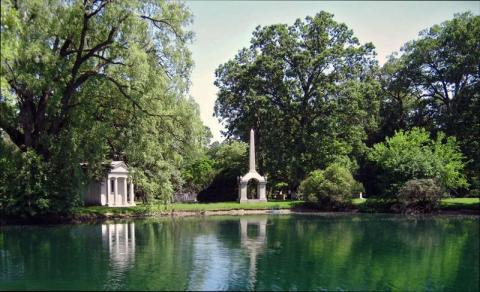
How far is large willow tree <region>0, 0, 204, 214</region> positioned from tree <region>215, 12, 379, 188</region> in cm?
2050

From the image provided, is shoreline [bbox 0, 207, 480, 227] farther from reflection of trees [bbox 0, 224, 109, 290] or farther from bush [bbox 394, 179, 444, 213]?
reflection of trees [bbox 0, 224, 109, 290]

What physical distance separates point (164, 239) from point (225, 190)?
36.8m

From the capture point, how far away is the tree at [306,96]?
190 ft

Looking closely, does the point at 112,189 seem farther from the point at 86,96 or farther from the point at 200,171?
the point at 200,171

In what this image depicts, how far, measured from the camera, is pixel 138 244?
24906 millimetres

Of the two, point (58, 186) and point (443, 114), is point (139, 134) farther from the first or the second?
point (443, 114)

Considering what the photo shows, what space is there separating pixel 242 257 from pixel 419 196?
90.2 feet

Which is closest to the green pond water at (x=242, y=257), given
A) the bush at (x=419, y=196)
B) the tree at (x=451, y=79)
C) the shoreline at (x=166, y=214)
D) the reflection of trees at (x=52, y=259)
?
the reflection of trees at (x=52, y=259)

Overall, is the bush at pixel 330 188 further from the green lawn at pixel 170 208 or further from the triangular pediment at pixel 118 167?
the triangular pediment at pixel 118 167

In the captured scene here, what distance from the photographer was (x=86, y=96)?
37.0m

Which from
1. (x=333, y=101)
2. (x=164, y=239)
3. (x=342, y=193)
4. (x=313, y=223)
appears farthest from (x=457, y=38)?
(x=164, y=239)

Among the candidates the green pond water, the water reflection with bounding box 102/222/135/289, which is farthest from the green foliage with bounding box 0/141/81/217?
the water reflection with bounding box 102/222/135/289

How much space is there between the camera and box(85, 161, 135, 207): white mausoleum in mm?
47781

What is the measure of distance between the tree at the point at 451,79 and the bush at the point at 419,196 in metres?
10.4
